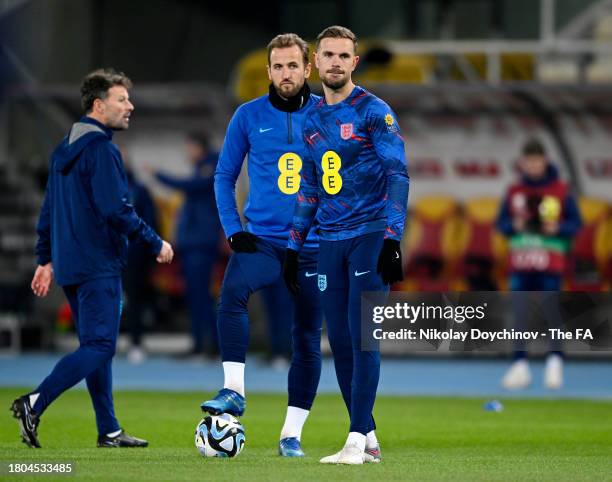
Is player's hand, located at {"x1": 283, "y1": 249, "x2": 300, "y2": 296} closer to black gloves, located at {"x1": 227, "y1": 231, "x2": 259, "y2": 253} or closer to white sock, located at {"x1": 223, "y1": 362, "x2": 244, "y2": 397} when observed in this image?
black gloves, located at {"x1": 227, "y1": 231, "x2": 259, "y2": 253}

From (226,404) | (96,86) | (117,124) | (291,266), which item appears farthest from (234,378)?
(96,86)

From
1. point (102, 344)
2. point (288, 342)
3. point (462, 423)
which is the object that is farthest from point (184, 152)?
Result: point (102, 344)

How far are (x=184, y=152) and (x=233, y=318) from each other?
39.7 ft

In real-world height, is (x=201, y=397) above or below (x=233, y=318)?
below

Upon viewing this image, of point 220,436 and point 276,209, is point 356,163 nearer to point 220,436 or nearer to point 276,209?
point 276,209

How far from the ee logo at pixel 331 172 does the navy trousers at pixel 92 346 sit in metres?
1.69

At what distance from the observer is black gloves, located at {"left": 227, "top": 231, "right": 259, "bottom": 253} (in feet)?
29.9

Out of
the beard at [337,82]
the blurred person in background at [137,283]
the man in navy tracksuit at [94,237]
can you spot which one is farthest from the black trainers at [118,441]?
the blurred person in background at [137,283]

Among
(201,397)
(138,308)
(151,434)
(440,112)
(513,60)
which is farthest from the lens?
(513,60)

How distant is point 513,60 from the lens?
70.9ft

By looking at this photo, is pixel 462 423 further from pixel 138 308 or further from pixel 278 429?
pixel 138 308

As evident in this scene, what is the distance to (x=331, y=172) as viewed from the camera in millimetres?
8555

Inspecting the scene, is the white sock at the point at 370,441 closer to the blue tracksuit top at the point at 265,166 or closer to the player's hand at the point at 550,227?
the blue tracksuit top at the point at 265,166

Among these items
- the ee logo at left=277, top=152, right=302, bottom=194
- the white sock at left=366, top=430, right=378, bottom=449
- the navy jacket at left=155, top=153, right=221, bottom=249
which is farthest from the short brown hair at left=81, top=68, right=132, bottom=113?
the navy jacket at left=155, top=153, right=221, bottom=249
